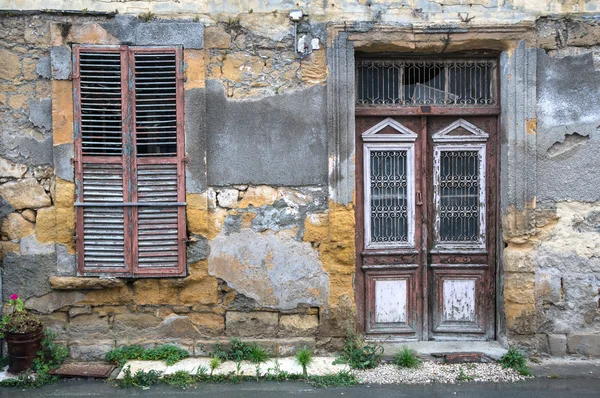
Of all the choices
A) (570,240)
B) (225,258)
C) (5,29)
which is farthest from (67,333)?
(570,240)

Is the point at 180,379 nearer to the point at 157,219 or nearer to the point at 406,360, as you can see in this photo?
the point at 157,219

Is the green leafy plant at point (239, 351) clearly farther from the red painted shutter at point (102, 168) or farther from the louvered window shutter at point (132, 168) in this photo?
the red painted shutter at point (102, 168)

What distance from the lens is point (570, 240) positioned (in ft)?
17.2

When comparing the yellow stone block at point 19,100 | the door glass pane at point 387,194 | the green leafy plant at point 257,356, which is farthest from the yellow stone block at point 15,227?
the door glass pane at point 387,194

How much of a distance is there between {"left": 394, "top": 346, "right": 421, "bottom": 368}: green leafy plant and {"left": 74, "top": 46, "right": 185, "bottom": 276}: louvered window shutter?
210 centimetres

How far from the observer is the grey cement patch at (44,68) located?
505 centimetres

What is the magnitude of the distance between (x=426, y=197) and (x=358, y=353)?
161cm

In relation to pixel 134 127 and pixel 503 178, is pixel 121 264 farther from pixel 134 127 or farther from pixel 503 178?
pixel 503 178

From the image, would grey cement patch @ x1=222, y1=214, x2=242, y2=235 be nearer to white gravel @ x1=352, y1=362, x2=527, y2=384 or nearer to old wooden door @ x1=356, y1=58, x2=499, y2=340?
old wooden door @ x1=356, y1=58, x2=499, y2=340

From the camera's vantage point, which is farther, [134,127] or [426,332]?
[426,332]

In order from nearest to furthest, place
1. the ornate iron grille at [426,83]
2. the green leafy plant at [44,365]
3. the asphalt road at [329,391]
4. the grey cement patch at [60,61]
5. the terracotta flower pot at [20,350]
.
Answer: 1. the asphalt road at [329,391]
2. the green leafy plant at [44,365]
3. the terracotta flower pot at [20,350]
4. the grey cement patch at [60,61]
5. the ornate iron grille at [426,83]

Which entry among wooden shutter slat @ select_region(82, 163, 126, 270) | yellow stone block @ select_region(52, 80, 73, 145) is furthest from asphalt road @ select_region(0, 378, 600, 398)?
yellow stone block @ select_region(52, 80, 73, 145)

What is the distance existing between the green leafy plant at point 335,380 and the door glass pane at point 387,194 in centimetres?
132

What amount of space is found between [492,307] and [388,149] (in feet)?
6.01
